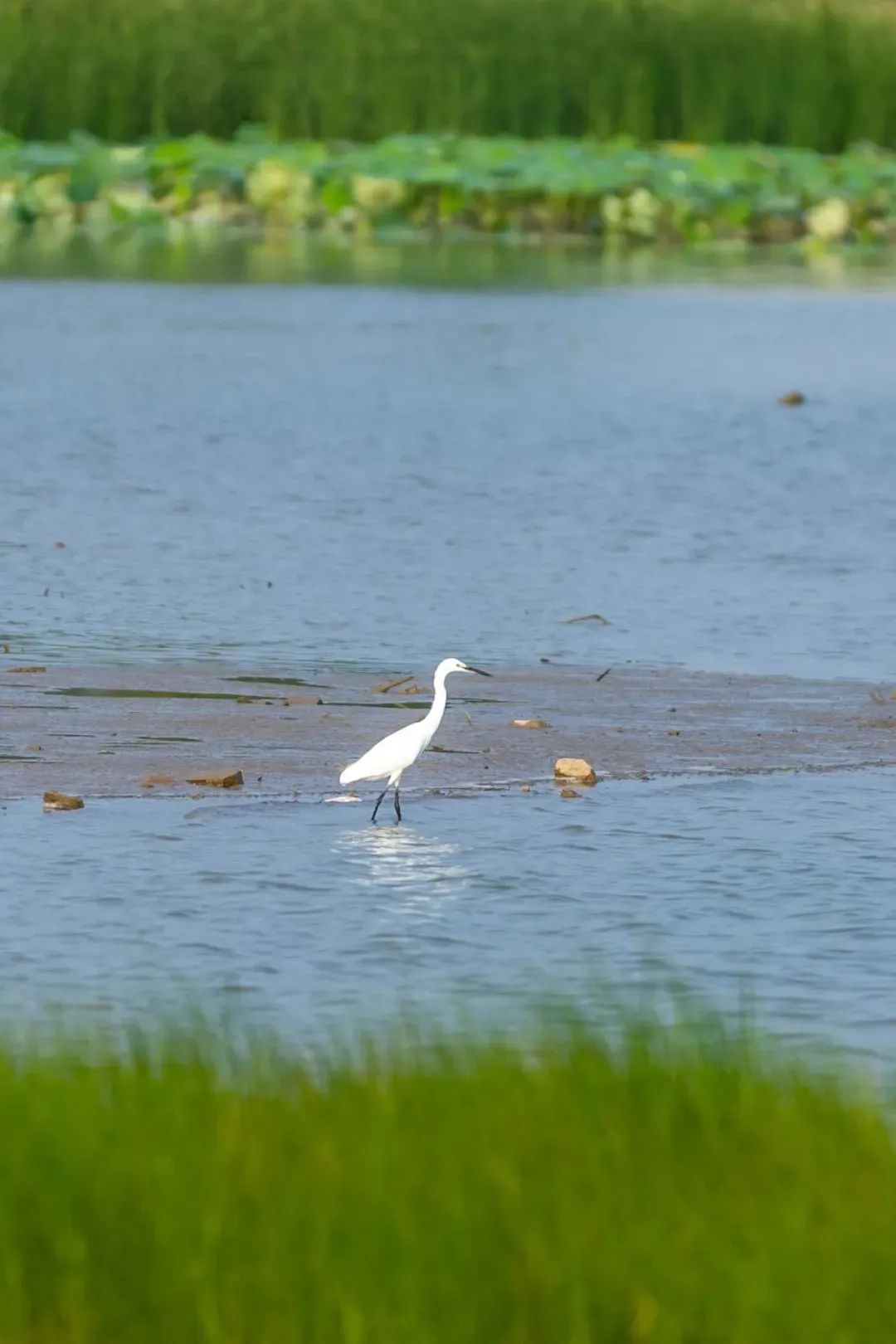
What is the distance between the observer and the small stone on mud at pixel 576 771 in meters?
10.7

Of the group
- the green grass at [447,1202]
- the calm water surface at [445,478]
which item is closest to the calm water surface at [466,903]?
the green grass at [447,1202]

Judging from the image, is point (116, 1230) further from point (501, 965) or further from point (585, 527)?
point (585, 527)

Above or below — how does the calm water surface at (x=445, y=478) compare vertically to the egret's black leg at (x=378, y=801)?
below

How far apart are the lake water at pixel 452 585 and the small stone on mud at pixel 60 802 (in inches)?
1.9

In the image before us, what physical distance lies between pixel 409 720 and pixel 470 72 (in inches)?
1406

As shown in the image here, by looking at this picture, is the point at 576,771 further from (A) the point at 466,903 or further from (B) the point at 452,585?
(B) the point at 452,585

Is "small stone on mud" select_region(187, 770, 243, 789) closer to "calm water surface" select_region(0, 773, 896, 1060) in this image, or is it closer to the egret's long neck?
"calm water surface" select_region(0, 773, 896, 1060)

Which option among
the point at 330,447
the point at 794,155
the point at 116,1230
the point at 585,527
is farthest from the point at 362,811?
the point at 794,155

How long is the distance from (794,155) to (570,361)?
16517 mm

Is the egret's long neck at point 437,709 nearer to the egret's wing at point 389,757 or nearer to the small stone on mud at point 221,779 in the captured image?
the egret's wing at point 389,757

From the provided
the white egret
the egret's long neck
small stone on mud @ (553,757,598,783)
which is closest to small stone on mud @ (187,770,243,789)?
the white egret

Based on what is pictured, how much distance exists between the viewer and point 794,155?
44062mm

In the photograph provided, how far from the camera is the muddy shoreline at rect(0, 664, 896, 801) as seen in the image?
1080 centimetres

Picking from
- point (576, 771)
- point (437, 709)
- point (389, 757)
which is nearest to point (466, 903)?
point (389, 757)
